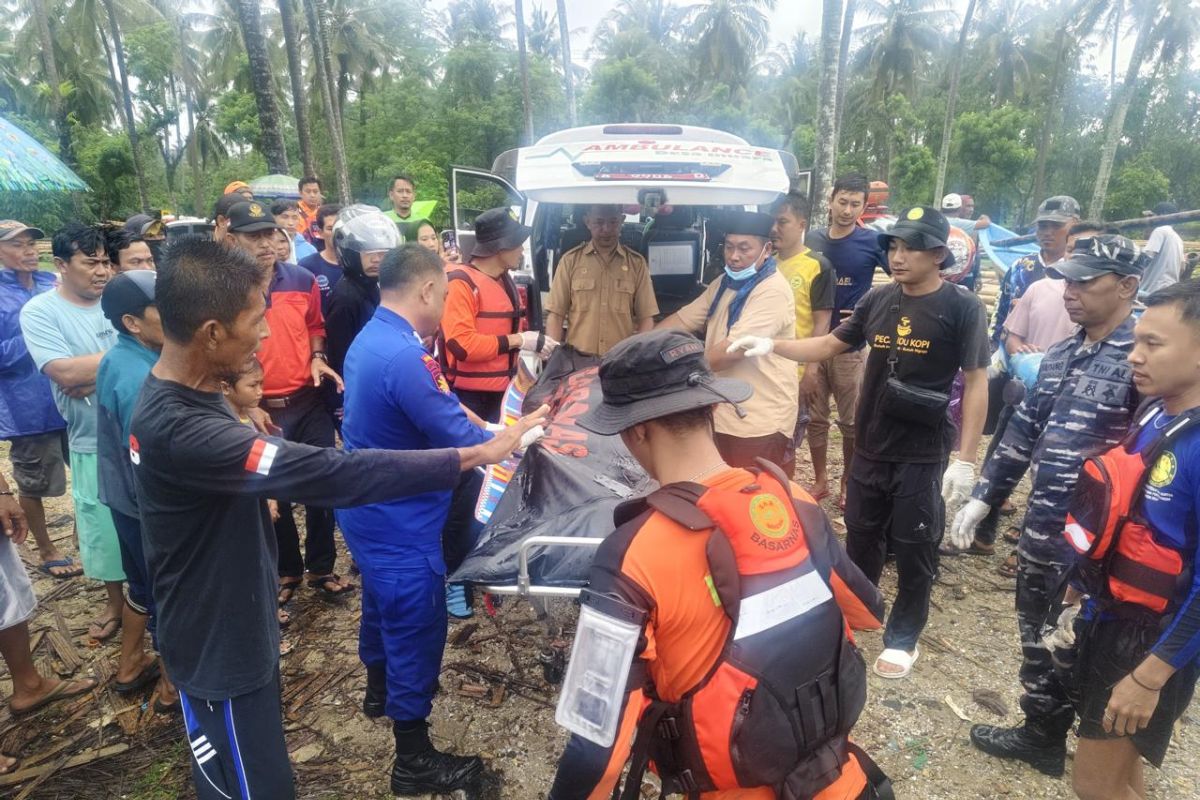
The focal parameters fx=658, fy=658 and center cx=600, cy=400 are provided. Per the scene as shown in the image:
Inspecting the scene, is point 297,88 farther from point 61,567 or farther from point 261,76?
point 61,567

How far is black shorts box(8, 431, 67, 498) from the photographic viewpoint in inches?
167

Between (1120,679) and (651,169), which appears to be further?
(651,169)

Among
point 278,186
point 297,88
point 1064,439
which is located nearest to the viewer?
point 1064,439

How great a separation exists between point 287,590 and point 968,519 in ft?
12.7

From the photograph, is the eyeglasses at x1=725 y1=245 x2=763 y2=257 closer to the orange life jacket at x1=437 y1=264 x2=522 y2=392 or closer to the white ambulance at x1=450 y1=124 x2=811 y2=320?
the white ambulance at x1=450 y1=124 x2=811 y2=320

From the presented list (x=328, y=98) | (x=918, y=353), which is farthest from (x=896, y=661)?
(x=328, y=98)

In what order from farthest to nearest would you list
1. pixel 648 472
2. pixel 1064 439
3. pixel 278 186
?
pixel 278 186, pixel 1064 439, pixel 648 472

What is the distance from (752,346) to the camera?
326cm

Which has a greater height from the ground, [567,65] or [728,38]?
[728,38]

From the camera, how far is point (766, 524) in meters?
1.37

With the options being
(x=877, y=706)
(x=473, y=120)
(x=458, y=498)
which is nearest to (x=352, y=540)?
(x=458, y=498)

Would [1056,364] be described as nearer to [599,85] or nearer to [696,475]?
[696,475]

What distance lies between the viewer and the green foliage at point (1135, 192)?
2823 cm

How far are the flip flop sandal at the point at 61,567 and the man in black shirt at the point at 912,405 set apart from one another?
15.5 ft
